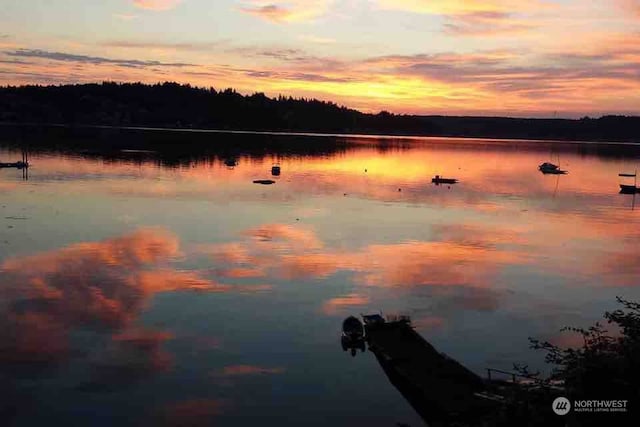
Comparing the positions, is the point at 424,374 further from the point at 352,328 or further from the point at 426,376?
the point at 352,328

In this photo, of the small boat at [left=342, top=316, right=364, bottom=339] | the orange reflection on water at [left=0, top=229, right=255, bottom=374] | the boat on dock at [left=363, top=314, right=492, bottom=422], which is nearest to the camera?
the boat on dock at [left=363, top=314, right=492, bottom=422]

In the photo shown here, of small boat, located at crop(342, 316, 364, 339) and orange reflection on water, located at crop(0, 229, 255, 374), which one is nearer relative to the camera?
orange reflection on water, located at crop(0, 229, 255, 374)

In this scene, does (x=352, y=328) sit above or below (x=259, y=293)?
above

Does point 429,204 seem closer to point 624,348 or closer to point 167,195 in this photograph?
point 167,195

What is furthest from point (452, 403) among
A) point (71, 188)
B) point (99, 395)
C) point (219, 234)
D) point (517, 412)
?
point (71, 188)

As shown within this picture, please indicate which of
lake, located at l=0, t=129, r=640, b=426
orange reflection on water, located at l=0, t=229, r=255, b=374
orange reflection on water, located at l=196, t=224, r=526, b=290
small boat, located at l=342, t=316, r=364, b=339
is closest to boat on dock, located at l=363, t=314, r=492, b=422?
small boat, located at l=342, t=316, r=364, b=339

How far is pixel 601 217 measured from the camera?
250 feet

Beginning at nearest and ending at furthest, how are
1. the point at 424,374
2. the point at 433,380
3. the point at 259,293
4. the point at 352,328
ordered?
1. the point at 433,380
2. the point at 424,374
3. the point at 352,328
4. the point at 259,293

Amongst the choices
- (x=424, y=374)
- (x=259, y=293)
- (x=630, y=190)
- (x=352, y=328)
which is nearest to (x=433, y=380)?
(x=424, y=374)

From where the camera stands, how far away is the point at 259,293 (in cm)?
3631

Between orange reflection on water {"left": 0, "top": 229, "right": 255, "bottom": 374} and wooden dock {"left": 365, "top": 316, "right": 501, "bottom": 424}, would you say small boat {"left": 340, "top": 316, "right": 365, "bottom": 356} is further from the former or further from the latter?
orange reflection on water {"left": 0, "top": 229, "right": 255, "bottom": 374}

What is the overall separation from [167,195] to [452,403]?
62.9m

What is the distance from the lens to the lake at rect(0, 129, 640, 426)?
23.9 metres

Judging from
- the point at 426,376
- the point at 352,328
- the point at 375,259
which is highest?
the point at 352,328
